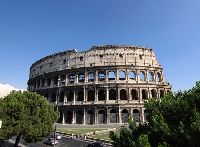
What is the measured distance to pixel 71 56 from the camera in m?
78.1

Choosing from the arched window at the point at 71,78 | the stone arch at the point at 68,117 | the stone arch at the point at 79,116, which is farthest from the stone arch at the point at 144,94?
the stone arch at the point at 68,117

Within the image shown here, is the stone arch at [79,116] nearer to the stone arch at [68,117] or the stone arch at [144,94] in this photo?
the stone arch at [68,117]

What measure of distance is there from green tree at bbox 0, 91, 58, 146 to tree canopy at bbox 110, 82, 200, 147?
19865 mm

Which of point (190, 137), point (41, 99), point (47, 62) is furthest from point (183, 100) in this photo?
point (47, 62)

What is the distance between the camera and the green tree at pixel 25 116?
3538cm

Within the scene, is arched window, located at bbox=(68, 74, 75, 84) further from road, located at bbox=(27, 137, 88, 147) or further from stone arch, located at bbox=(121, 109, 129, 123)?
road, located at bbox=(27, 137, 88, 147)

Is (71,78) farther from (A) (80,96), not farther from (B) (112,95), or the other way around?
(B) (112,95)

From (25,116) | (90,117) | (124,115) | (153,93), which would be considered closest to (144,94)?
(153,93)

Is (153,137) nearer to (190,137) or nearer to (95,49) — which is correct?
(190,137)

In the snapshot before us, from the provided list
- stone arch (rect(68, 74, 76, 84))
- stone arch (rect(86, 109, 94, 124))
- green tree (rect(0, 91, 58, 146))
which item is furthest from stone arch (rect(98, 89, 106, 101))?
green tree (rect(0, 91, 58, 146))

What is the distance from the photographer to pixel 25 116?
3622 centimetres

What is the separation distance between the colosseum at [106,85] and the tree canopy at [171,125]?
48.9 meters

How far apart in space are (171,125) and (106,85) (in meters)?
53.1

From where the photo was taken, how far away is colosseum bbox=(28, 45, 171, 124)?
6944 centimetres
